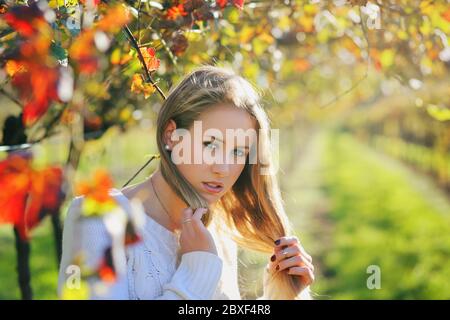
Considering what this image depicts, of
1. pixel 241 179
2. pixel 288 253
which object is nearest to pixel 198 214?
pixel 288 253

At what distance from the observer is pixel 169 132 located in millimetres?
1897

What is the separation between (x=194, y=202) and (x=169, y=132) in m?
0.24

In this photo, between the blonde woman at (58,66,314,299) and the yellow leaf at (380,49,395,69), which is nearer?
the blonde woman at (58,66,314,299)

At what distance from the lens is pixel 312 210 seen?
38.0 ft

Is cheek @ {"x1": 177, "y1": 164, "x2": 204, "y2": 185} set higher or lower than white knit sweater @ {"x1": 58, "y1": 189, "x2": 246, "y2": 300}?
higher

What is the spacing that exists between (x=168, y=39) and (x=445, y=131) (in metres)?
10.5

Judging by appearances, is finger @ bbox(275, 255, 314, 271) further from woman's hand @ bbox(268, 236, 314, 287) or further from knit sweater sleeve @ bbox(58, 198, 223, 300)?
knit sweater sleeve @ bbox(58, 198, 223, 300)

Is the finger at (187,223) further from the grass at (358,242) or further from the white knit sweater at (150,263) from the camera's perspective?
the grass at (358,242)

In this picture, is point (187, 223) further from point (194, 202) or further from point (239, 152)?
point (239, 152)

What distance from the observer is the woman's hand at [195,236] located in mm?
1613

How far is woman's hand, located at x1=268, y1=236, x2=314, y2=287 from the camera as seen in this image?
67.9 inches

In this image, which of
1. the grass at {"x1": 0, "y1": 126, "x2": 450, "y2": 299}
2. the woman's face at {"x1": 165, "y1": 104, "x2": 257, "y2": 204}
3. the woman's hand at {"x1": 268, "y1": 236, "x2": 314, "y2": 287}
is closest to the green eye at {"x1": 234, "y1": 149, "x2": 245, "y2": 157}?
the woman's face at {"x1": 165, "y1": 104, "x2": 257, "y2": 204}

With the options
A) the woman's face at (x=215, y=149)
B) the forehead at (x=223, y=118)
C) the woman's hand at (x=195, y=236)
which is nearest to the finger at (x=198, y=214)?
the woman's hand at (x=195, y=236)
